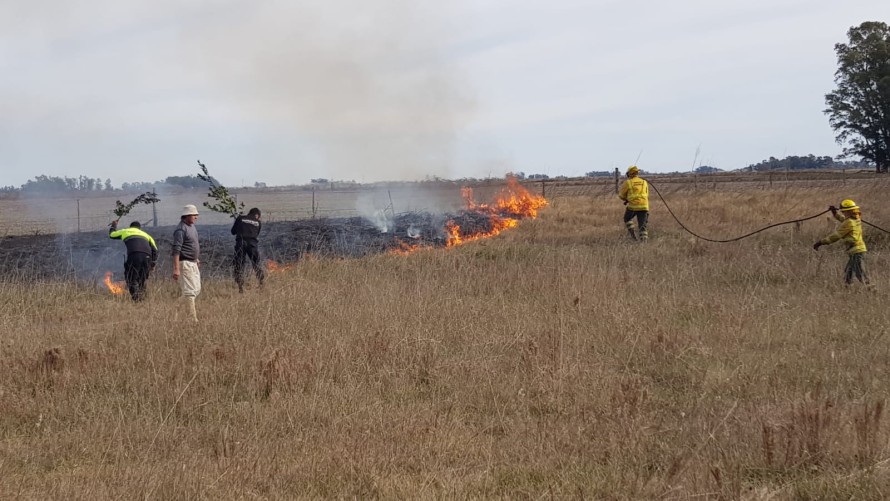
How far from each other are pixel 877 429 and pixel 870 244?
1027 cm

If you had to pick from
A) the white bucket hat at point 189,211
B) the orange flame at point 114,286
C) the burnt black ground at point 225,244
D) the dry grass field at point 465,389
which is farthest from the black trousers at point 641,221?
the orange flame at point 114,286

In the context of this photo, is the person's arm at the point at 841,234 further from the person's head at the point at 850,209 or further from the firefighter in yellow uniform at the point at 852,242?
the person's head at the point at 850,209

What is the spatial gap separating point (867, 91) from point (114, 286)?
4629 centimetres

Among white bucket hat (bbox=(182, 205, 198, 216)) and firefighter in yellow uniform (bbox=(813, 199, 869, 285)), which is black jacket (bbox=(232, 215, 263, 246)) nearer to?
white bucket hat (bbox=(182, 205, 198, 216))

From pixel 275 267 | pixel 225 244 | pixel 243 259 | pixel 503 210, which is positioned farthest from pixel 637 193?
pixel 225 244

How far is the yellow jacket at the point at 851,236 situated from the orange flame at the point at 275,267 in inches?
349

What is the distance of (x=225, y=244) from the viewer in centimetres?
1566

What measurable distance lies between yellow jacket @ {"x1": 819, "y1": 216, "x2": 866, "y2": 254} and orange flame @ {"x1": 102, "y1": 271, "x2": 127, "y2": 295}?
10.7m

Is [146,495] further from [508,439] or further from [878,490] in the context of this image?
[878,490]

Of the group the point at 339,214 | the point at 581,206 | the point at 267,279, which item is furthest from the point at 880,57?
the point at 267,279

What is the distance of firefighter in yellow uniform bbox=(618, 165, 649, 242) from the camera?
13.6m

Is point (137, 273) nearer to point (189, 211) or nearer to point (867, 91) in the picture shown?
point (189, 211)

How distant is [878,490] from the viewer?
314 cm

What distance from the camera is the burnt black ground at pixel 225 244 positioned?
13102 millimetres
